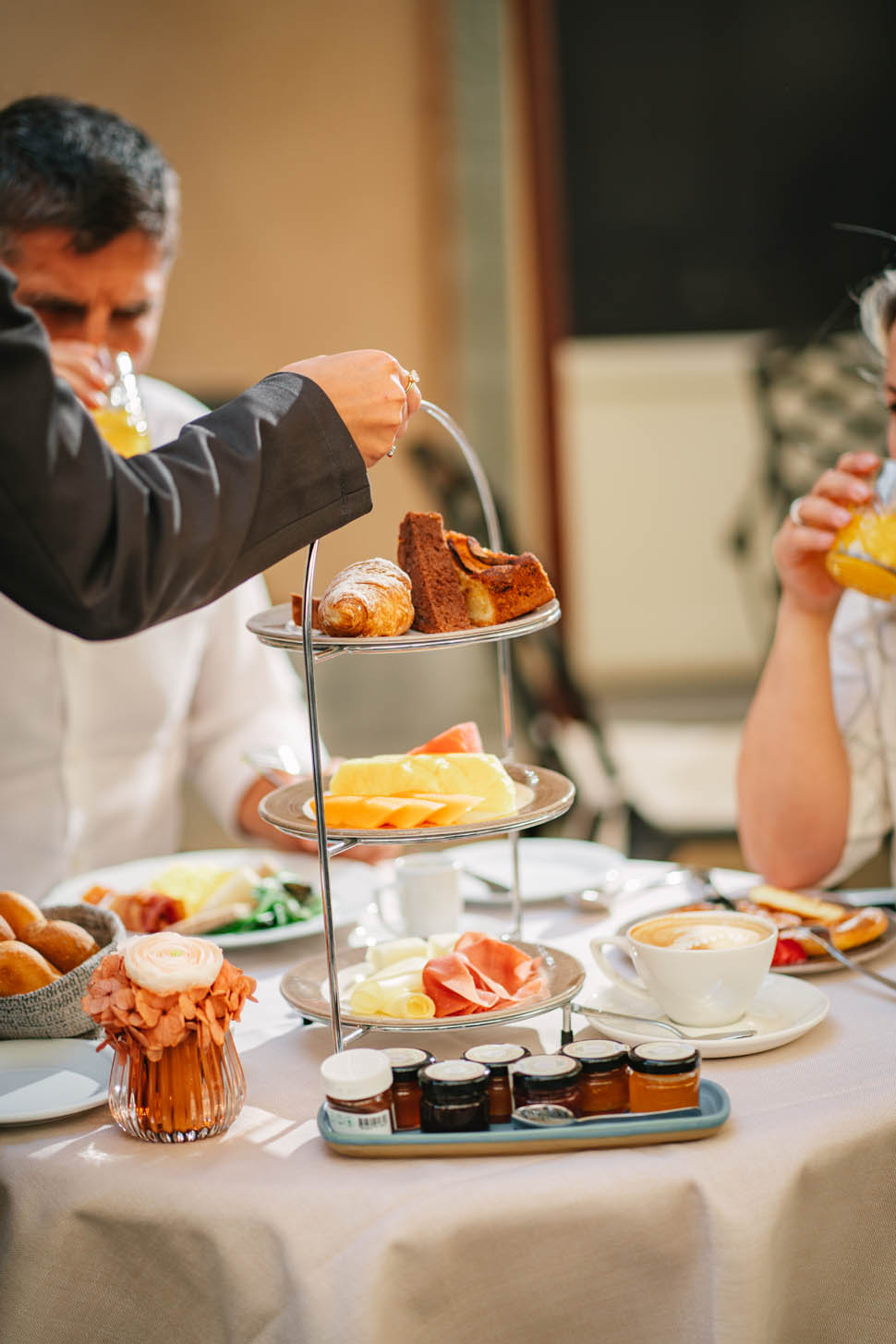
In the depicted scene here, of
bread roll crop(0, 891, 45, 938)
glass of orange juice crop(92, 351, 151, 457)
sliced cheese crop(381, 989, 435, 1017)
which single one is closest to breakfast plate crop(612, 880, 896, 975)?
sliced cheese crop(381, 989, 435, 1017)

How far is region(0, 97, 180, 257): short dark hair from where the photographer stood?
1930 millimetres

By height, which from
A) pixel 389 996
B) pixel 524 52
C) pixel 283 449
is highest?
pixel 524 52

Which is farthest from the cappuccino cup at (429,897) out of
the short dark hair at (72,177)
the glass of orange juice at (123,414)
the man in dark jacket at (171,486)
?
the short dark hair at (72,177)

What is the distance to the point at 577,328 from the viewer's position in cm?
639

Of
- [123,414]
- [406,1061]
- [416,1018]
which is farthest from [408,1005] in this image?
[123,414]

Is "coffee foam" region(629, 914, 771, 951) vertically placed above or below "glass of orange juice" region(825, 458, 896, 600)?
below

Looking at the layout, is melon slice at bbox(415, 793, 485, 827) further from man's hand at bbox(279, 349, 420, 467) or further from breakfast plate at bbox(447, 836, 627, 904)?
breakfast plate at bbox(447, 836, 627, 904)

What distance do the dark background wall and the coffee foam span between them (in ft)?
17.3

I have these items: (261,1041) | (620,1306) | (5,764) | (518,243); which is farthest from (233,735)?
(518,243)

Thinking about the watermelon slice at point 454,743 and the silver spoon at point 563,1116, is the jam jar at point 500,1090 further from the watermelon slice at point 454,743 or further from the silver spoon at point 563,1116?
the watermelon slice at point 454,743

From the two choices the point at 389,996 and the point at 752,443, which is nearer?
the point at 389,996

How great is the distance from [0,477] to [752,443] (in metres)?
5.82

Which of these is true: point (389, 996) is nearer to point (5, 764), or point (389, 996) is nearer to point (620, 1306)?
point (620, 1306)

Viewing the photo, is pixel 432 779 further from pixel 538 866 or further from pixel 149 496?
pixel 538 866
